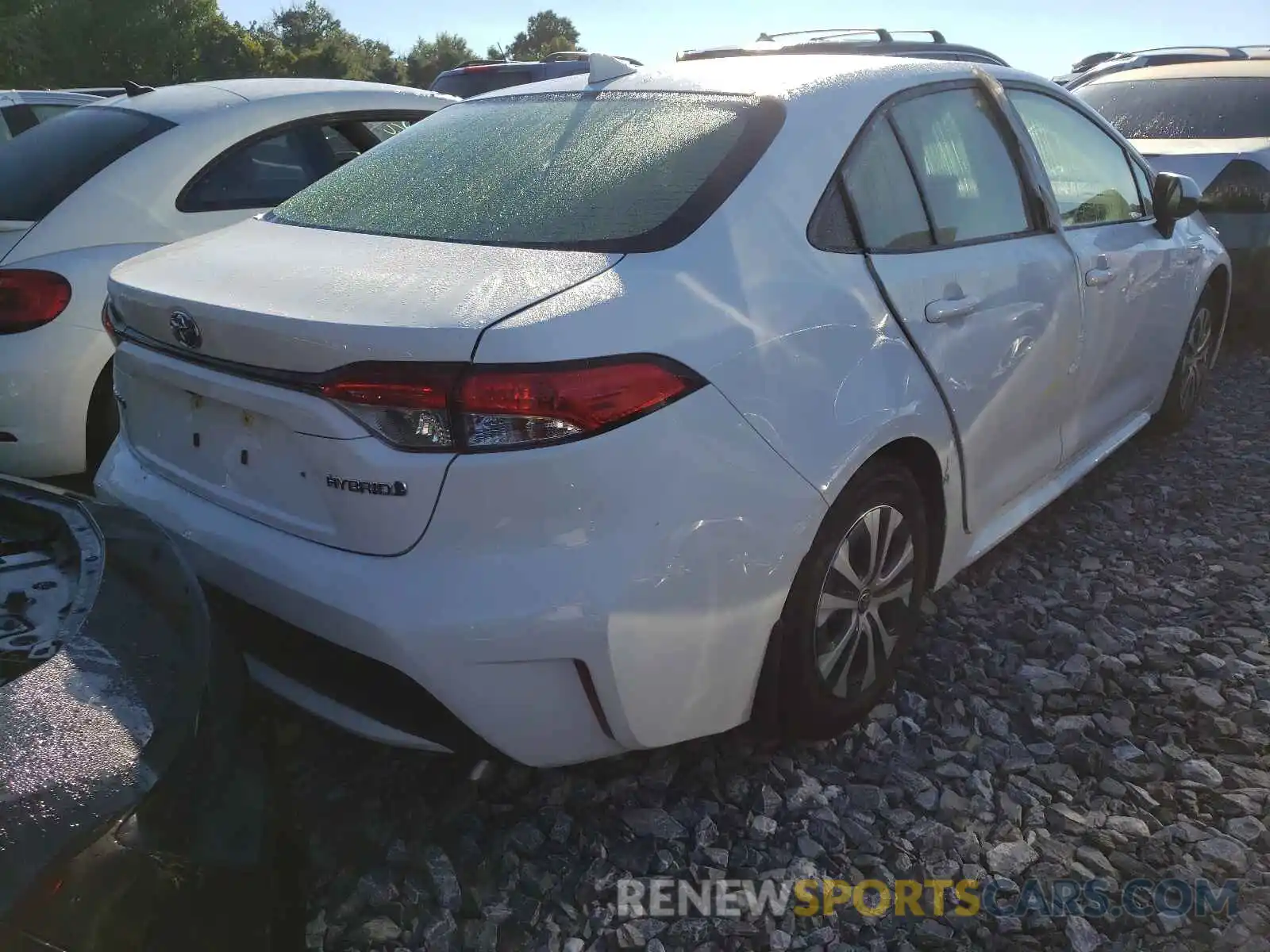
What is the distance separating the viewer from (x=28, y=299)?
3537 millimetres

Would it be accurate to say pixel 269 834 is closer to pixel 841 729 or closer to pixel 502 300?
pixel 502 300

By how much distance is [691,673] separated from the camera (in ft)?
6.92

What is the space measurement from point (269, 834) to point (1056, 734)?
1924 mm

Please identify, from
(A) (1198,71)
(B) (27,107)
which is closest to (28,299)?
(B) (27,107)

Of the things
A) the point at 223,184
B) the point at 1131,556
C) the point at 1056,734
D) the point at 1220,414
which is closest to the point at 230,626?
the point at 1056,734

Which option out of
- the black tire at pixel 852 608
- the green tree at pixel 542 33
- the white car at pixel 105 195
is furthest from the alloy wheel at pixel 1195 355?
the green tree at pixel 542 33

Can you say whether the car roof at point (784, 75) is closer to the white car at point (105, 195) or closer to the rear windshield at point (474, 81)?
the white car at point (105, 195)

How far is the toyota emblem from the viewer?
2176 millimetres

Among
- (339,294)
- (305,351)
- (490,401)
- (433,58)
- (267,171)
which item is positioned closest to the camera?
(490,401)

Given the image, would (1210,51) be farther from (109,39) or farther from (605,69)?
(109,39)

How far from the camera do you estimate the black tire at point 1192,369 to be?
15.3 ft

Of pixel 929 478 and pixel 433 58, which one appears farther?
pixel 433 58

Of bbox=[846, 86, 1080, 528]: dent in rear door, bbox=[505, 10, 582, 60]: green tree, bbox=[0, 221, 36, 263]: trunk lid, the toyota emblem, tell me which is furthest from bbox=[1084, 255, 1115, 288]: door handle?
bbox=[505, 10, 582, 60]: green tree

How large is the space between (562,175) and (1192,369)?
11.6 feet
